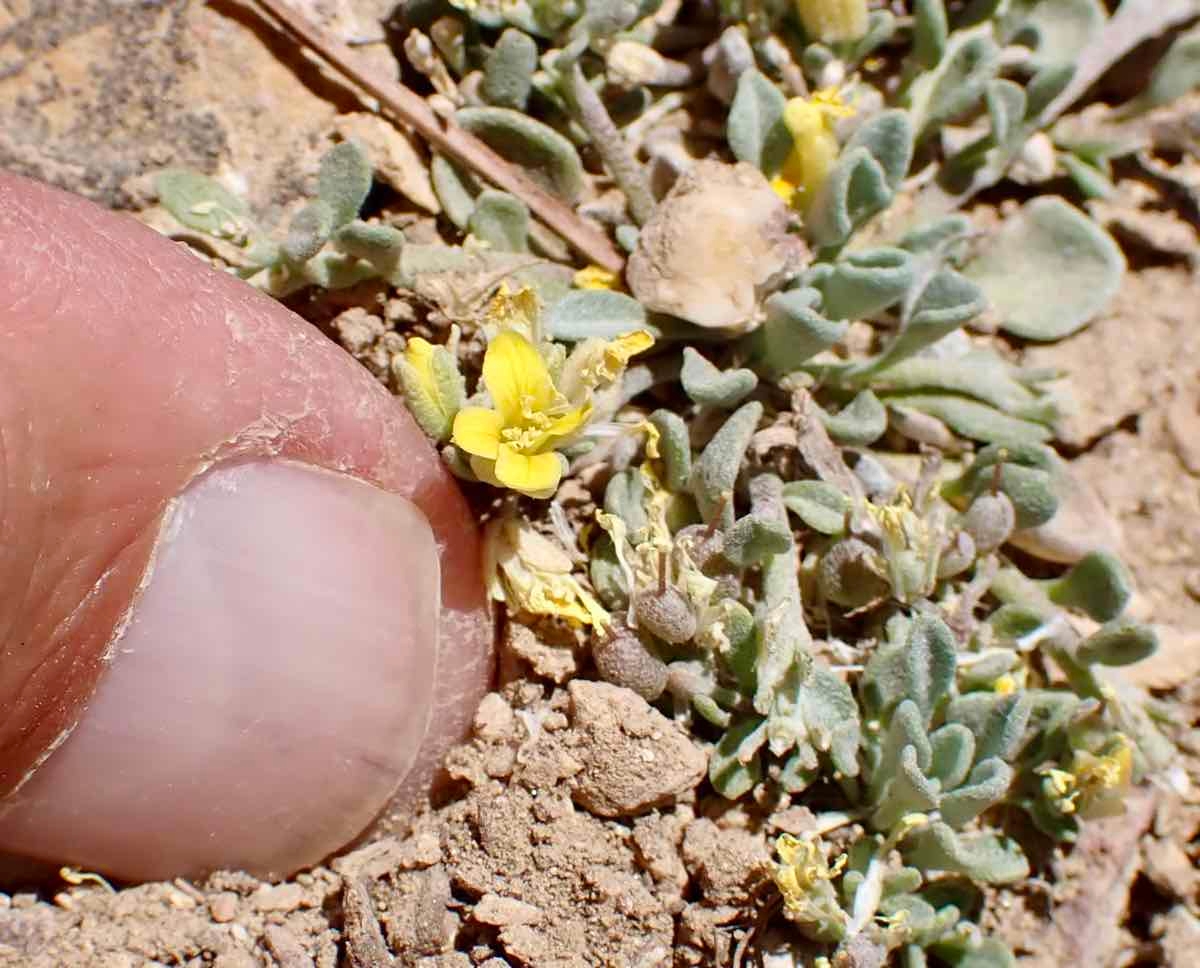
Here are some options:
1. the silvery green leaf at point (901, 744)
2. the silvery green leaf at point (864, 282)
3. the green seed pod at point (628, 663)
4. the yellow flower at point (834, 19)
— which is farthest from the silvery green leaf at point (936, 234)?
the green seed pod at point (628, 663)

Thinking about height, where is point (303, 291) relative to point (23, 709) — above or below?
above

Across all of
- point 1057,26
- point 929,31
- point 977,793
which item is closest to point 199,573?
point 977,793

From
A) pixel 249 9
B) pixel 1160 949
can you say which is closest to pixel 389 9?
pixel 249 9

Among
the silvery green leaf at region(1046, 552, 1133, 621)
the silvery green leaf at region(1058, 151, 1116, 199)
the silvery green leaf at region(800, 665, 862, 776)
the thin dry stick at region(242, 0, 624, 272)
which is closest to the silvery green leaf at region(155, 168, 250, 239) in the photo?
the thin dry stick at region(242, 0, 624, 272)

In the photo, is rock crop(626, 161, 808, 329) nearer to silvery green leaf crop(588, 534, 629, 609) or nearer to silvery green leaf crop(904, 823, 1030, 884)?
silvery green leaf crop(588, 534, 629, 609)

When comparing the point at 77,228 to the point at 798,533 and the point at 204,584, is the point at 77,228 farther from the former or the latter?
the point at 798,533
